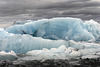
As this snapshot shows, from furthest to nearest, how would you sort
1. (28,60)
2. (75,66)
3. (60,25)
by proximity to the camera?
(60,25) < (28,60) < (75,66)

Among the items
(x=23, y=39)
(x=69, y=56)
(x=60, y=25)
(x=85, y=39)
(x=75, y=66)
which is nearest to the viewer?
(x=75, y=66)

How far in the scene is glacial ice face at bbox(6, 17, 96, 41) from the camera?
25562 millimetres

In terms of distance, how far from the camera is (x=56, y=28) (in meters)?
25.9

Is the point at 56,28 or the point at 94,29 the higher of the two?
the point at 94,29

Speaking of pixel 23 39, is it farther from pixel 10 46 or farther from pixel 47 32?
pixel 47 32

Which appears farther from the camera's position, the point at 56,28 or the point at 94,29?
the point at 94,29

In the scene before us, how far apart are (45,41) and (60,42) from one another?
119 centimetres

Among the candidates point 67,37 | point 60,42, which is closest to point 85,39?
point 67,37

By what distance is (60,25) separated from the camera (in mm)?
25688

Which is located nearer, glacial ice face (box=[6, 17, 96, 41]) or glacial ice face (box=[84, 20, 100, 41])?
glacial ice face (box=[6, 17, 96, 41])

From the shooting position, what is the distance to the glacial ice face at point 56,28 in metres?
25.6

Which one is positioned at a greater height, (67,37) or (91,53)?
(67,37)

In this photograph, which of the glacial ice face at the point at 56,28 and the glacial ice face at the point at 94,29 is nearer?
the glacial ice face at the point at 56,28

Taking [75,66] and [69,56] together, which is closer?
[75,66]
